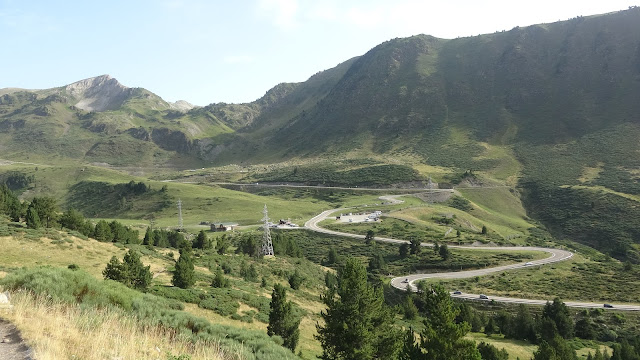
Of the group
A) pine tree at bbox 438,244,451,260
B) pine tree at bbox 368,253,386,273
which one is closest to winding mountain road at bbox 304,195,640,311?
pine tree at bbox 368,253,386,273

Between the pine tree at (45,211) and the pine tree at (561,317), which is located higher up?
the pine tree at (45,211)

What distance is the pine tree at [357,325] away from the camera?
1900 centimetres

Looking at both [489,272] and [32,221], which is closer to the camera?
[32,221]

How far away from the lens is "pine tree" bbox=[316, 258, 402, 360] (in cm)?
1900

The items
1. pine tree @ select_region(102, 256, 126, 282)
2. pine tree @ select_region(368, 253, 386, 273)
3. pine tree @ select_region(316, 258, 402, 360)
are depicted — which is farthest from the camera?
pine tree @ select_region(368, 253, 386, 273)

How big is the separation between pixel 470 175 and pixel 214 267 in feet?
407

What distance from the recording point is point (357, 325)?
62.7ft

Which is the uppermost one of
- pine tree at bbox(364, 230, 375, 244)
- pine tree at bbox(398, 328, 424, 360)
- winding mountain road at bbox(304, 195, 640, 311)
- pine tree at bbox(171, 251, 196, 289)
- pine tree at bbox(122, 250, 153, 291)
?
pine tree at bbox(122, 250, 153, 291)

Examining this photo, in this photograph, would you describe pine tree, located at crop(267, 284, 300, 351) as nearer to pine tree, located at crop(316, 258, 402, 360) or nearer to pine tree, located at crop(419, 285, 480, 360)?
pine tree, located at crop(316, 258, 402, 360)

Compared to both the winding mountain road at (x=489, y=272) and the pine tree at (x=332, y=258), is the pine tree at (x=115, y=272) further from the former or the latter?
the pine tree at (x=332, y=258)

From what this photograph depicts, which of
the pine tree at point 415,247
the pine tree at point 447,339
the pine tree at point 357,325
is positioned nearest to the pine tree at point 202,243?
the pine tree at point 357,325

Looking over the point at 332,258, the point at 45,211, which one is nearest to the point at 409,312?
the point at 332,258

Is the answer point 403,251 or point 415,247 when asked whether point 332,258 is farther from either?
point 415,247

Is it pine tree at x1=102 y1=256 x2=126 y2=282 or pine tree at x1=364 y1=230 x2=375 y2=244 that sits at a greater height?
pine tree at x1=102 y1=256 x2=126 y2=282
